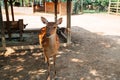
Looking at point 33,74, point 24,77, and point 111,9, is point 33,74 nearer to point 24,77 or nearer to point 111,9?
point 24,77

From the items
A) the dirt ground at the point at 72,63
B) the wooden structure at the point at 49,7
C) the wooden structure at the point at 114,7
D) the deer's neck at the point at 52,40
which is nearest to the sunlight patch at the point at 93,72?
the dirt ground at the point at 72,63

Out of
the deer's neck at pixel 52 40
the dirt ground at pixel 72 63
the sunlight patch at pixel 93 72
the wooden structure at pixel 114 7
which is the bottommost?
the sunlight patch at pixel 93 72

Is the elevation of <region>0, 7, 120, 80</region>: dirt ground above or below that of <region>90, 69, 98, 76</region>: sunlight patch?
above

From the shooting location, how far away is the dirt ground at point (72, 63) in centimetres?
552

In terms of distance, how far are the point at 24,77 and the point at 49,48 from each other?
123cm

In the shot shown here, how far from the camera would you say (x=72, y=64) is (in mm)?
6438

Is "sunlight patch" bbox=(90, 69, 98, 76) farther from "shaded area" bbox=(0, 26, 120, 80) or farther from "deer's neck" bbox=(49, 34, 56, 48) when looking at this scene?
"deer's neck" bbox=(49, 34, 56, 48)

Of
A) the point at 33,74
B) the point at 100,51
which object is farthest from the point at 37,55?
the point at 100,51

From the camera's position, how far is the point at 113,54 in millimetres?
7578

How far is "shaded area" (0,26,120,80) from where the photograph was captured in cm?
552

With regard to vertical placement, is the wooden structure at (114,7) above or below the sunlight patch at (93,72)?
above

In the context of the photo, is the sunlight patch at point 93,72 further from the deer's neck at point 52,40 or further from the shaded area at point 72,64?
the deer's neck at point 52,40

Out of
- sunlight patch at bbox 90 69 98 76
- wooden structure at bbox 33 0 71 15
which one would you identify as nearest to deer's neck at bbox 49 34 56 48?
sunlight patch at bbox 90 69 98 76

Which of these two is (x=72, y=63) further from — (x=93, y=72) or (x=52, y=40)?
(x=52, y=40)
